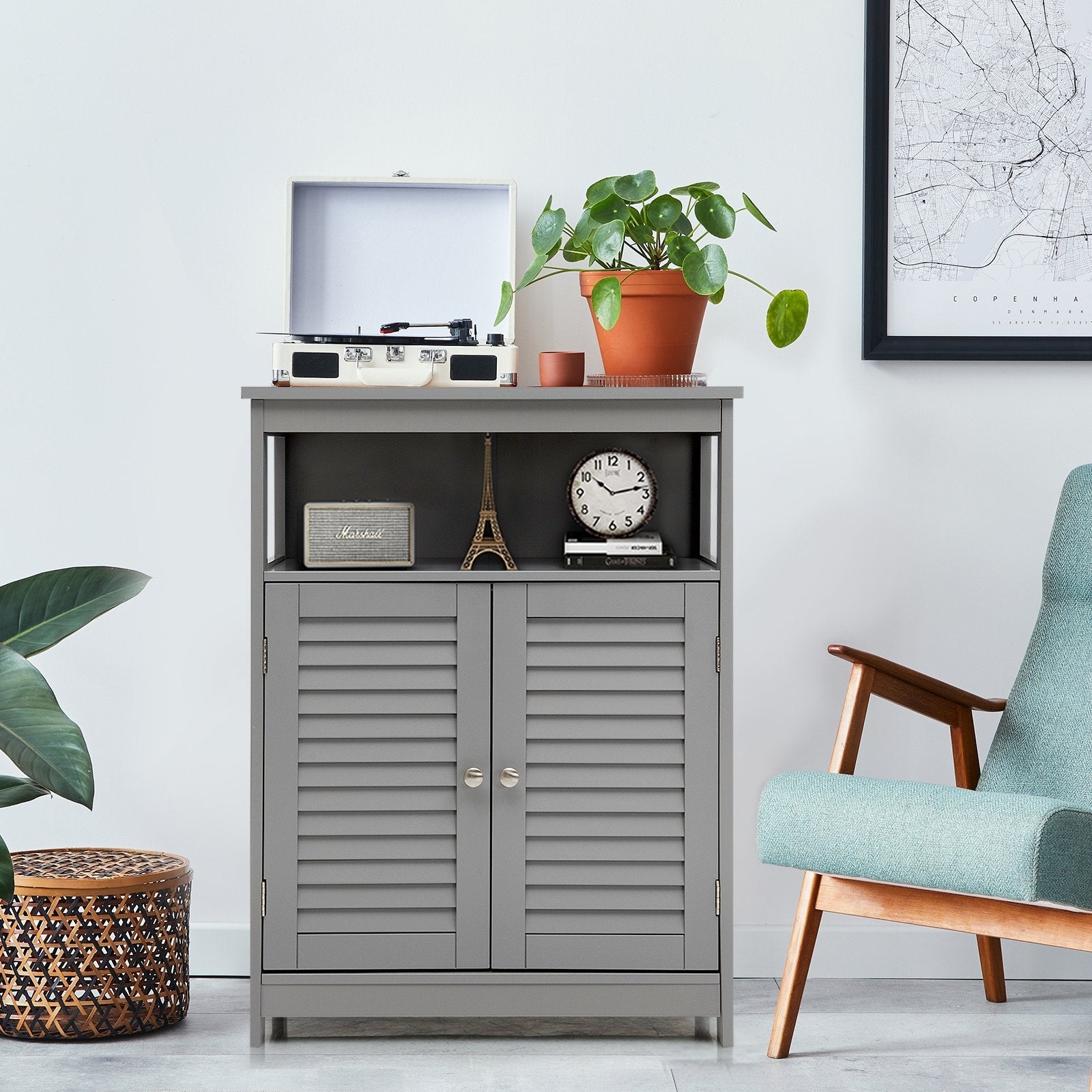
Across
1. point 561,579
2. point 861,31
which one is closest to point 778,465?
point 561,579

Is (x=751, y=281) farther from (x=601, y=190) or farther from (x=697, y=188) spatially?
(x=601, y=190)

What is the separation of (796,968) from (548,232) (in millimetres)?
1260

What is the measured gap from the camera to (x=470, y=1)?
7.70ft

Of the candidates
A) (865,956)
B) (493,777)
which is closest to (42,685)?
(493,777)

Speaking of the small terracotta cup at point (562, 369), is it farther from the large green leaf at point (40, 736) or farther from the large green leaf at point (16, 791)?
the large green leaf at point (16, 791)

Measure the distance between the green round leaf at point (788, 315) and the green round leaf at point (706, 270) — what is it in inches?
7.5

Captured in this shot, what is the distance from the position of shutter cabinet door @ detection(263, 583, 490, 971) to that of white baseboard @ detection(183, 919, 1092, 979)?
0.47 meters

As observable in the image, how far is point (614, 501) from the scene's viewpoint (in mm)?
2137

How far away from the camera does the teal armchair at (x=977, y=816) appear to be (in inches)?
65.1

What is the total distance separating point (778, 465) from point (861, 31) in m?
0.84

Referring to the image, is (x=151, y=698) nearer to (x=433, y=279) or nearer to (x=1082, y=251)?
(x=433, y=279)

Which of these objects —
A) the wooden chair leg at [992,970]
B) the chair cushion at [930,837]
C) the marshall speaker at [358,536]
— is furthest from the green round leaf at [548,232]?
the wooden chair leg at [992,970]

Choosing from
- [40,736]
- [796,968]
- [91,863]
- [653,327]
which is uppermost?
[653,327]

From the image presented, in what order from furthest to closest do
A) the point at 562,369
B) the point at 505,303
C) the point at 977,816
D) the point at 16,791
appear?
1. the point at 505,303
2. the point at 562,369
3. the point at 16,791
4. the point at 977,816
